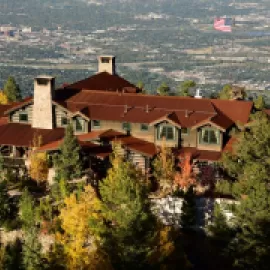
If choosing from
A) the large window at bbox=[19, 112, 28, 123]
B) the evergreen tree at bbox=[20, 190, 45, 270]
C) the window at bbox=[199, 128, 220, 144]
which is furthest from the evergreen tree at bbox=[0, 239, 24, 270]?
the large window at bbox=[19, 112, 28, 123]

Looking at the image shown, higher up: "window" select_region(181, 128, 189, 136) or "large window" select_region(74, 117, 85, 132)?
"large window" select_region(74, 117, 85, 132)

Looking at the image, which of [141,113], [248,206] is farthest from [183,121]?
[248,206]

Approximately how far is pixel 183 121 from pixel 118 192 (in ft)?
50.4

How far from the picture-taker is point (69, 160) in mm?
42438

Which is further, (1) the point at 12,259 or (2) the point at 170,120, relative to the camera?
(2) the point at 170,120

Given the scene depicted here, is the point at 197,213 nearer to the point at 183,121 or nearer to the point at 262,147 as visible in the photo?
the point at 262,147

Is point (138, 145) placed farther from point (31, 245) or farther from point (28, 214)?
point (31, 245)

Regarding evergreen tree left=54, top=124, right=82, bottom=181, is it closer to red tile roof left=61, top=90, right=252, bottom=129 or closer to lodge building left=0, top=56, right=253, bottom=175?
lodge building left=0, top=56, right=253, bottom=175

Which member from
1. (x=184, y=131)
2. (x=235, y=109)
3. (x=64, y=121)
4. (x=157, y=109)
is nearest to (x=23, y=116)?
(x=64, y=121)

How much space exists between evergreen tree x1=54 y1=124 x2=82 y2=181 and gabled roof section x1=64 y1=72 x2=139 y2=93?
13700 millimetres

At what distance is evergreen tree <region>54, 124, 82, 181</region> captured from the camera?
138 ft

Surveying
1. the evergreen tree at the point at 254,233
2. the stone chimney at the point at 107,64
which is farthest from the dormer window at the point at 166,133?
the stone chimney at the point at 107,64

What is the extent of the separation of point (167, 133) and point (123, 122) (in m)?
3.27

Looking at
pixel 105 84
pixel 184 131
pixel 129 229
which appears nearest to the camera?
pixel 129 229
